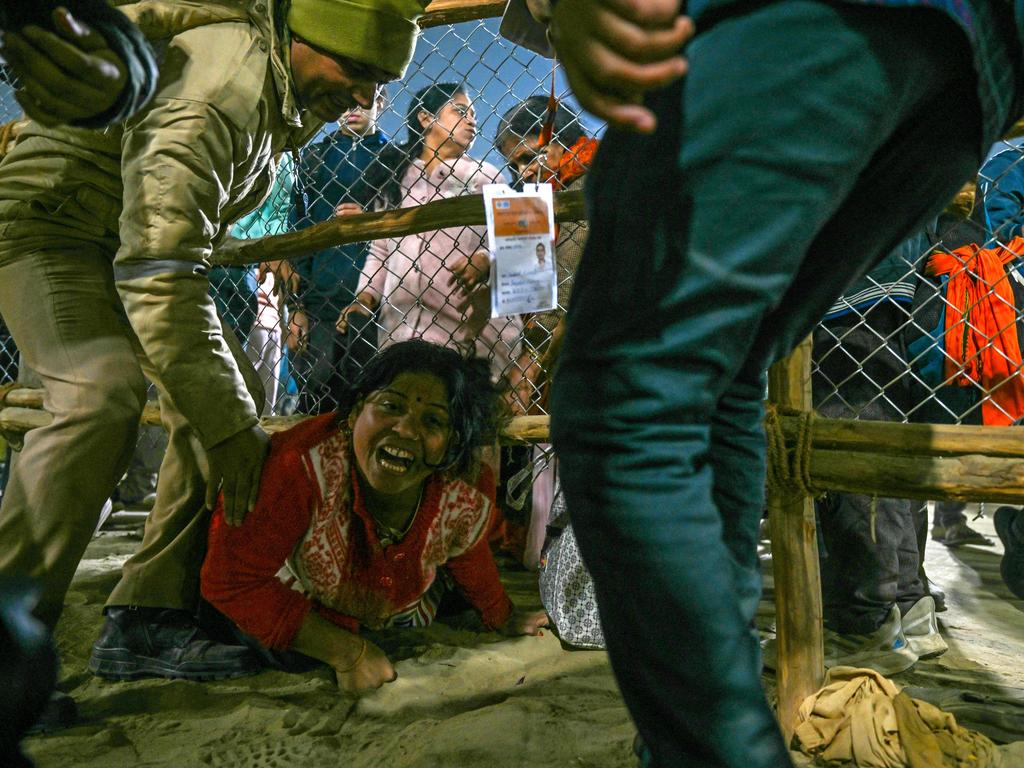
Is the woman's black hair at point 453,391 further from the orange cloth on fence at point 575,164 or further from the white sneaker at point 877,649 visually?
the white sneaker at point 877,649

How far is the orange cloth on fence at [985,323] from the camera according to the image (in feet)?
7.18

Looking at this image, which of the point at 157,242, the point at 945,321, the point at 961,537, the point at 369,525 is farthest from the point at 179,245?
the point at 961,537

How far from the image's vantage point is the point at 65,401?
160 cm

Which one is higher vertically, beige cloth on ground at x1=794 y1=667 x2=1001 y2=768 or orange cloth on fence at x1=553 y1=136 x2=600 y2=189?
orange cloth on fence at x1=553 y1=136 x2=600 y2=189

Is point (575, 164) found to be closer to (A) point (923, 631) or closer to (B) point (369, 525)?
(B) point (369, 525)

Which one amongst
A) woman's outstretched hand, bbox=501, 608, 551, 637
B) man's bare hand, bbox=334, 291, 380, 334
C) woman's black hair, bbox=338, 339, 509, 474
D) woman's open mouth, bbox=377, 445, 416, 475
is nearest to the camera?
woman's open mouth, bbox=377, 445, 416, 475

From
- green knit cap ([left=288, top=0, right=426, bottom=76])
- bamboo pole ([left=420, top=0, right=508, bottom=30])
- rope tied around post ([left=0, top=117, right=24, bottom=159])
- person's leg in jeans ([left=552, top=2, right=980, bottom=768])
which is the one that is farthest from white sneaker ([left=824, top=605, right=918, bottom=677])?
rope tied around post ([left=0, top=117, right=24, bottom=159])

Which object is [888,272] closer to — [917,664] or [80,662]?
[917,664]

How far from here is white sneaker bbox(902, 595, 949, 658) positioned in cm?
209

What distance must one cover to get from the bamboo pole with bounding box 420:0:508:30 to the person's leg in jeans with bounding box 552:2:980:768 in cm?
188

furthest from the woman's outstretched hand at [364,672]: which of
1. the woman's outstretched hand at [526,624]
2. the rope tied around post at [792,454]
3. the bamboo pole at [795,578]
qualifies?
the rope tied around post at [792,454]

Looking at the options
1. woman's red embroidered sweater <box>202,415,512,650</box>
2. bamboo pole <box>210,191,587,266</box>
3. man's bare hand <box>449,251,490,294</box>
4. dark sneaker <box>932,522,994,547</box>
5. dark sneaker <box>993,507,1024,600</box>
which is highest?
bamboo pole <box>210,191,587,266</box>

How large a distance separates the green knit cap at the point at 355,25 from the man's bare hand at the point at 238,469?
0.87m

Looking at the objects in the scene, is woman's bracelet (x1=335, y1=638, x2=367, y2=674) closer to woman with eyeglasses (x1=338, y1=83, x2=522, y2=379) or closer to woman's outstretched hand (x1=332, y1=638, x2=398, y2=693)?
woman's outstretched hand (x1=332, y1=638, x2=398, y2=693)
